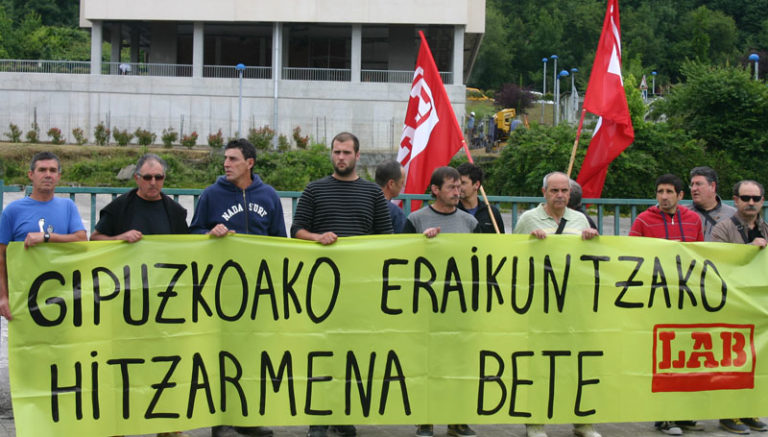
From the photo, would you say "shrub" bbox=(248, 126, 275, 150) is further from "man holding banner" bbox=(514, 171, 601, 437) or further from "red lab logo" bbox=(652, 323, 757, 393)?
"red lab logo" bbox=(652, 323, 757, 393)

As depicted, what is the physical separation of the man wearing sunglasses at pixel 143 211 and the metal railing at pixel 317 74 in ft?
136

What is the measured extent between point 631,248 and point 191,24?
Result: 1832 inches

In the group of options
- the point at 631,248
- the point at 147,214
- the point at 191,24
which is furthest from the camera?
the point at 191,24

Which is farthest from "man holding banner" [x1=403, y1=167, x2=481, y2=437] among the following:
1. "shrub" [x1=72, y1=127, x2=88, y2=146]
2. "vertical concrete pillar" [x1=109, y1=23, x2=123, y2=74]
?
"vertical concrete pillar" [x1=109, y1=23, x2=123, y2=74]

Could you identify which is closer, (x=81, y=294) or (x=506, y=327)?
(x=81, y=294)

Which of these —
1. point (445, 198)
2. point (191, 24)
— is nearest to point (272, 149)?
point (191, 24)

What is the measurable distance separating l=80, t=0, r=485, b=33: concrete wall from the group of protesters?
38594 mm

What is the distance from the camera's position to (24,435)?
564 centimetres

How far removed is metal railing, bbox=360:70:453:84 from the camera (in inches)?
1811

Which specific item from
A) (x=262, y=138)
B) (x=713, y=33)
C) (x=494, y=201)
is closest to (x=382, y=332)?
(x=494, y=201)

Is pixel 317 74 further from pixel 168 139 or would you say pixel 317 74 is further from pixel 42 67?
pixel 42 67

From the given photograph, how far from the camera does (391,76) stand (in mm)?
46594

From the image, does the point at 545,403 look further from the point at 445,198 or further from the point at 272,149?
the point at 272,149

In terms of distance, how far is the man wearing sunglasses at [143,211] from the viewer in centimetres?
596
